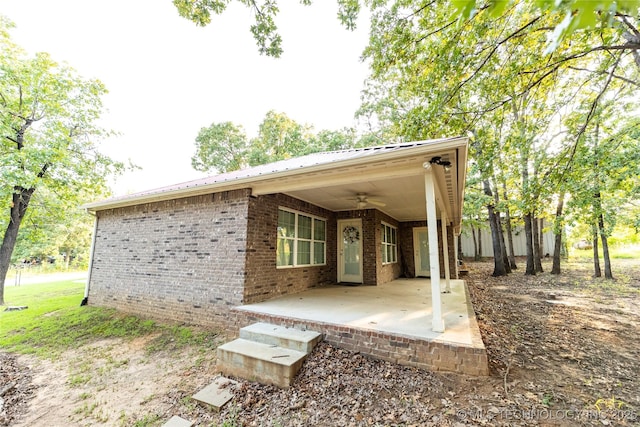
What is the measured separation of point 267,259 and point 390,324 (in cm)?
306

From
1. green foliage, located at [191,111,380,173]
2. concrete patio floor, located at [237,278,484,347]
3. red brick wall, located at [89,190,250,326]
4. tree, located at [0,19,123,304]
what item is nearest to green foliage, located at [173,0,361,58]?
red brick wall, located at [89,190,250,326]

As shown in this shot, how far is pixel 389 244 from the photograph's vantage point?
10.0 m

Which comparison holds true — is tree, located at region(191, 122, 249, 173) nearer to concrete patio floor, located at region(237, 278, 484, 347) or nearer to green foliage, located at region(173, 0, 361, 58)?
green foliage, located at region(173, 0, 361, 58)

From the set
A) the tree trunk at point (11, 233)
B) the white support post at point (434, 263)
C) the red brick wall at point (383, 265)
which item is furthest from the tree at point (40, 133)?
the white support post at point (434, 263)

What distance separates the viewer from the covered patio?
10.8 ft

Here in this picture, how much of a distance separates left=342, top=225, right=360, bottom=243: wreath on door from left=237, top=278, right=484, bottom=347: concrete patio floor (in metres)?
1.99

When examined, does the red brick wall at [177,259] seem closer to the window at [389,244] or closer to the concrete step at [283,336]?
the concrete step at [283,336]

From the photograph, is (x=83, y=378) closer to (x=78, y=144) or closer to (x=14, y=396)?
(x=14, y=396)

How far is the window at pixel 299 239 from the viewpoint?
6.70 metres

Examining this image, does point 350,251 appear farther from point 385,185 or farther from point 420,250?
point 420,250

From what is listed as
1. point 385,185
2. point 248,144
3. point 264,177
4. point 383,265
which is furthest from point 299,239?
point 248,144

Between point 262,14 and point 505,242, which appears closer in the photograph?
point 262,14

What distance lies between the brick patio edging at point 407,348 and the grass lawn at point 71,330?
2496 millimetres

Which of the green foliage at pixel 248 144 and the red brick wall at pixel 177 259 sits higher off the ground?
the green foliage at pixel 248 144
